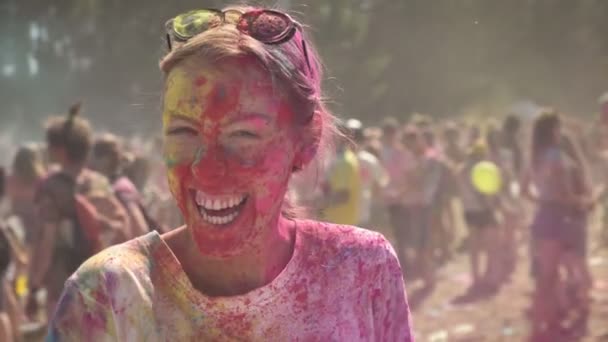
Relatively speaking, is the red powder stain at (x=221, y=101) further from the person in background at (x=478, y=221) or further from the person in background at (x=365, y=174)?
the person in background at (x=478, y=221)

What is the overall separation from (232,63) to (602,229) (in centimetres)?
1052

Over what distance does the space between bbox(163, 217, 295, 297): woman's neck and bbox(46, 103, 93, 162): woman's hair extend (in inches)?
143

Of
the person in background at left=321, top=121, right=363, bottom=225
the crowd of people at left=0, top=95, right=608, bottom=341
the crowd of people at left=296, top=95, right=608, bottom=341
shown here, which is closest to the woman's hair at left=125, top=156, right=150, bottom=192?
the crowd of people at left=0, top=95, right=608, bottom=341

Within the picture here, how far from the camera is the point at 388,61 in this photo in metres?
36.3

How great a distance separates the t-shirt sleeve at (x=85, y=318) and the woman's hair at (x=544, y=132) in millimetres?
6101

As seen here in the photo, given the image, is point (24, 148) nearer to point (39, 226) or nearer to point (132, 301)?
point (39, 226)

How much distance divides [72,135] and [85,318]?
3869 mm

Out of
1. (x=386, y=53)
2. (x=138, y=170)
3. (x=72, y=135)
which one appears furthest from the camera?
(x=386, y=53)

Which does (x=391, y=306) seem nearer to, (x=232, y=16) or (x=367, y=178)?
(x=232, y=16)

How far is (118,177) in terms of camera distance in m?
5.58

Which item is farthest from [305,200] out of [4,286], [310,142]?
[4,286]

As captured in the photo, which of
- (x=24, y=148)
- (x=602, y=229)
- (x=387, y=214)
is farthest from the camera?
(x=602, y=229)

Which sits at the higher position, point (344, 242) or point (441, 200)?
point (344, 242)

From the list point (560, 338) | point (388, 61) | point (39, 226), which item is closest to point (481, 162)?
point (560, 338)
